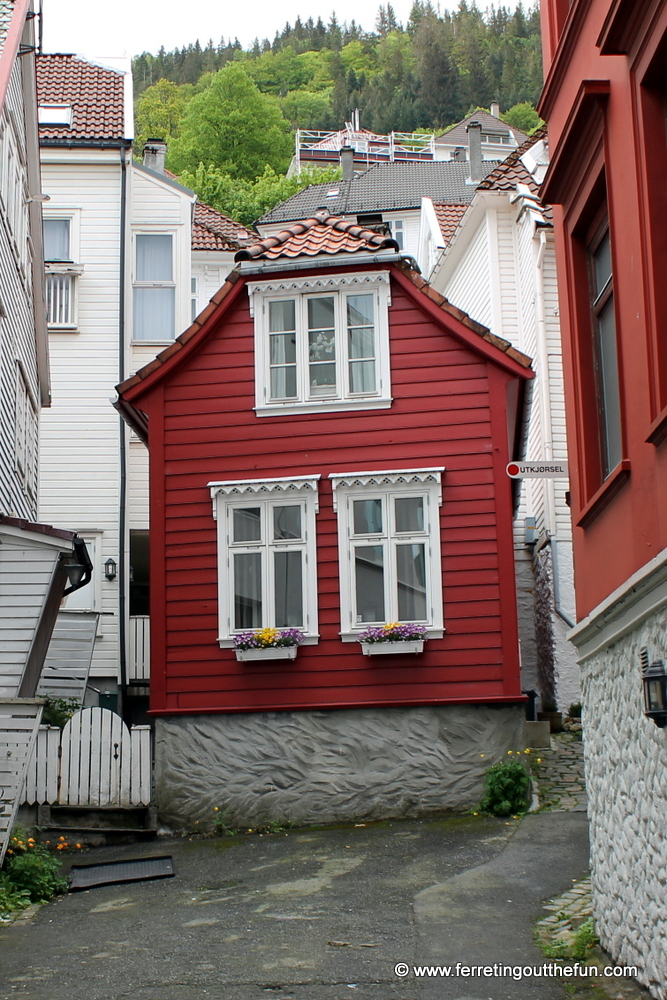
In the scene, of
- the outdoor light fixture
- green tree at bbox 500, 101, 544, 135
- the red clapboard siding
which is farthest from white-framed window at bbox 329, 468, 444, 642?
green tree at bbox 500, 101, 544, 135

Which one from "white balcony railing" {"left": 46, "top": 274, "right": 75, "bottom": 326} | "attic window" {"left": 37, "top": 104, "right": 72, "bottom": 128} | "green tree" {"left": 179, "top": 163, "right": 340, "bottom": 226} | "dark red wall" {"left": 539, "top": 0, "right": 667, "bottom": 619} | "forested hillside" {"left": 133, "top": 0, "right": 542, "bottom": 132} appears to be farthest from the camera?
"forested hillside" {"left": 133, "top": 0, "right": 542, "bottom": 132}

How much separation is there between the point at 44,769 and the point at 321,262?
23.9 ft

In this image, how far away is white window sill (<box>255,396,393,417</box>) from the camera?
1512 centimetres

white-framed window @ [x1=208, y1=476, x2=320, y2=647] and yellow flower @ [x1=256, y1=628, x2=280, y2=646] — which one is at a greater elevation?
white-framed window @ [x1=208, y1=476, x2=320, y2=647]

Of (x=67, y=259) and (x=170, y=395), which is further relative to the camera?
(x=67, y=259)

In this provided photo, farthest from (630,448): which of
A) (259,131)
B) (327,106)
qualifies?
(327,106)

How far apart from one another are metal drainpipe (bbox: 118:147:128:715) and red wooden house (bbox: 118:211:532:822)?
4944 mm

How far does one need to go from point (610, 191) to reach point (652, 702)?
338 cm

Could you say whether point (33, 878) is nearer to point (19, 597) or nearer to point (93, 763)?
point (19, 597)

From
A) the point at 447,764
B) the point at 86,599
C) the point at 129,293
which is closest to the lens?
the point at 447,764

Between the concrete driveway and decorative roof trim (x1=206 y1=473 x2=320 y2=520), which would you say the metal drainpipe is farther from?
the concrete driveway

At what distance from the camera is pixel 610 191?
7629 mm

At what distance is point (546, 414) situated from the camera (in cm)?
1950

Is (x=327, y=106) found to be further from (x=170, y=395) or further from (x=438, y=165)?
(x=170, y=395)
